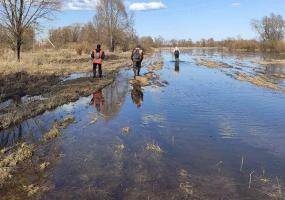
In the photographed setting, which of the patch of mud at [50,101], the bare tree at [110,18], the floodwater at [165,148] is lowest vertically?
the floodwater at [165,148]

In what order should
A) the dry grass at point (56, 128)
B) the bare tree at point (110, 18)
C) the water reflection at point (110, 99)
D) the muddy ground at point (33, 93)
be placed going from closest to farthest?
the dry grass at point (56, 128) → the muddy ground at point (33, 93) → the water reflection at point (110, 99) → the bare tree at point (110, 18)

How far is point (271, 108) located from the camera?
49.5 feet

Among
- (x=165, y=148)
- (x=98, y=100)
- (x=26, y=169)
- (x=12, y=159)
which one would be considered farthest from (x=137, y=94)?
(x=26, y=169)

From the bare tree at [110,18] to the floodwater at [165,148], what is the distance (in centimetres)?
5351

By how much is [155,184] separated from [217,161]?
1.86 metres

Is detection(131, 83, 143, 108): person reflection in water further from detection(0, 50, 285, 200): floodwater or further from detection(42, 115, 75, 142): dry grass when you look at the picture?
detection(42, 115, 75, 142): dry grass

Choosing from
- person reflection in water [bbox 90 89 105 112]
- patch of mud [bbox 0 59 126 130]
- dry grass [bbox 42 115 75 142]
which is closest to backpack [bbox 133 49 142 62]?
patch of mud [bbox 0 59 126 130]

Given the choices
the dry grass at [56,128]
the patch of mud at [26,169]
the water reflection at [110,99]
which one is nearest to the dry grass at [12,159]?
the patch of mud at [26,169]

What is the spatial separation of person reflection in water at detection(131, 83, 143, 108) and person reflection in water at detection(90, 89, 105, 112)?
1.30 meters

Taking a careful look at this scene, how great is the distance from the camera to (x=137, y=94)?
1833 cm

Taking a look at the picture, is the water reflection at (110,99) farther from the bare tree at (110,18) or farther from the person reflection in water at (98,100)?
the bare tree at (110,18)

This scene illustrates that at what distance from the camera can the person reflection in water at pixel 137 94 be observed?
52.5 feet

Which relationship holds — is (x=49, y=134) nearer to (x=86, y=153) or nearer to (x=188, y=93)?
(x=86, y=153)

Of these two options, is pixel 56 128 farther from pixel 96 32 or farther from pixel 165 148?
pixel 96 32
